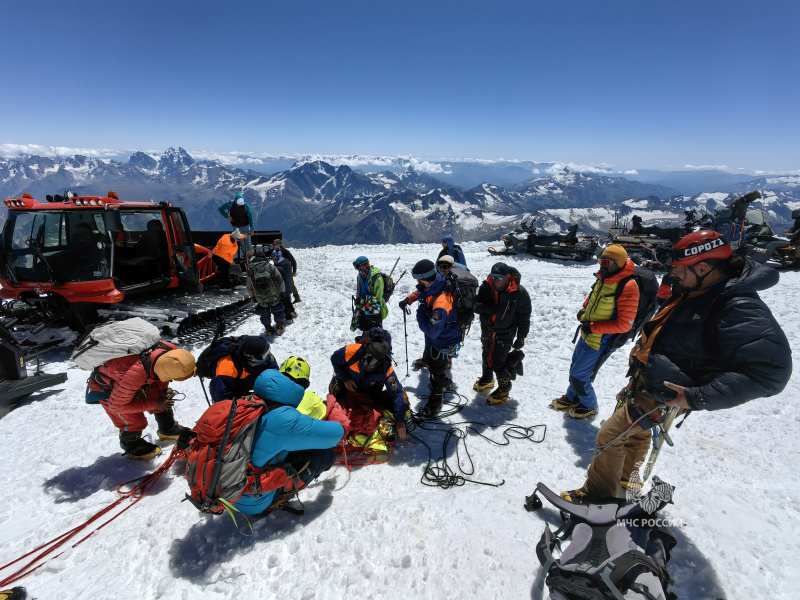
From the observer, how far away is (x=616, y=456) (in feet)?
10.9

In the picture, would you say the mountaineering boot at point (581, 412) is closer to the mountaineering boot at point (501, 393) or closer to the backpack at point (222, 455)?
the mountaineering boot at point (501, 393)

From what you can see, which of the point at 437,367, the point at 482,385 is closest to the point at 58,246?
the point at 437,367

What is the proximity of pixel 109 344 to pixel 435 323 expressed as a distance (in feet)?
12.6

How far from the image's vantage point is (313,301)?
431 inches

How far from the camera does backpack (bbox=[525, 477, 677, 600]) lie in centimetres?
229

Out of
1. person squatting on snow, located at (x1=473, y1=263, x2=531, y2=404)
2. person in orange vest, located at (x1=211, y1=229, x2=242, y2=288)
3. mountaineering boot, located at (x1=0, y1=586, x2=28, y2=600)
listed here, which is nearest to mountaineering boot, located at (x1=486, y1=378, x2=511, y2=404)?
person squatting on snow, located at (x1=473, y1=263, x2=531, y2=404)

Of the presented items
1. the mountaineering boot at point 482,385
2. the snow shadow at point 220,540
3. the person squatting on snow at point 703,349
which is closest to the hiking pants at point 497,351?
the mountaineering boot at point 482,385

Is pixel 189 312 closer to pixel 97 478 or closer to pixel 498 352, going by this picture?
pixel 97 478

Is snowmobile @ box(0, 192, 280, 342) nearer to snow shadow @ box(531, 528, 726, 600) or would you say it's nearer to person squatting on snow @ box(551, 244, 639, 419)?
person squatting on snow @ box(551, 244, 639, 419)

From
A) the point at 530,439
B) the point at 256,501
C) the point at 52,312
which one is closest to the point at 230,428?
the point at 256,501

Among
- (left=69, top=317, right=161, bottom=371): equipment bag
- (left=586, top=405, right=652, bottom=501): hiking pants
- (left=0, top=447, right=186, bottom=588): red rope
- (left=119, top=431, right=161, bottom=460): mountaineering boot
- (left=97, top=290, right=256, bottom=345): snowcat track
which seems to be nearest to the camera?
(left=0, top=447, right=186, bottom=588): red rope

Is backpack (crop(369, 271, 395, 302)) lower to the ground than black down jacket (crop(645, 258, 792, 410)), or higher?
lower

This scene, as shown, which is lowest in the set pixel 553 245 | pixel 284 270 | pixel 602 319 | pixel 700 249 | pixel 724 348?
pixel 553 245

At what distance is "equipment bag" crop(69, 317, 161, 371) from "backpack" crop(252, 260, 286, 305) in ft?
14.1
